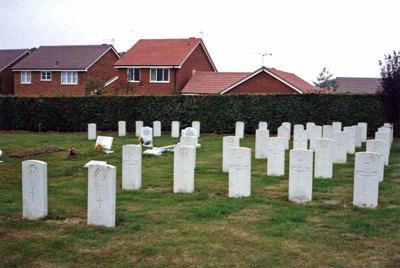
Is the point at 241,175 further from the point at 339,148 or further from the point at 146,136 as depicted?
the point at 146,136

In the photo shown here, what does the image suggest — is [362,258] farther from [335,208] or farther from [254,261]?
[335,208]

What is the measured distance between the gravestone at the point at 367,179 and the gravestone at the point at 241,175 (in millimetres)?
2233

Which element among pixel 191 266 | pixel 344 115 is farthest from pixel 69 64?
pixel 191 266

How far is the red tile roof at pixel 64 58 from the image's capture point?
46.3 meters

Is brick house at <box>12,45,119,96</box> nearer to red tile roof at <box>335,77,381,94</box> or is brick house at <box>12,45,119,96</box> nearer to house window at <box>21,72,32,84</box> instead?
house window at <box>21,72,32,84</box>

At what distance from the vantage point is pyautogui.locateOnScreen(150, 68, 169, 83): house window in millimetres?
40812

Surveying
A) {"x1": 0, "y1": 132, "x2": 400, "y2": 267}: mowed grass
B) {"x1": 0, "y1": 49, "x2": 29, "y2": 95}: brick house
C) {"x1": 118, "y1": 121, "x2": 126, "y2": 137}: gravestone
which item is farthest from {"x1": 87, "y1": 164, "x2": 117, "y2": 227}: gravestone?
{"x1": 0, "y1": 49, "x2": 29, "y2": 95}: brick house

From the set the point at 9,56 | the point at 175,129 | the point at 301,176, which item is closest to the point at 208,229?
the point at 301,176

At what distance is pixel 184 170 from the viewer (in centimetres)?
1075

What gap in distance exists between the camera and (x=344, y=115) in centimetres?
2597

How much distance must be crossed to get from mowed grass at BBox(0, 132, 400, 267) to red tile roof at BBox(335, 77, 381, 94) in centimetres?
3051

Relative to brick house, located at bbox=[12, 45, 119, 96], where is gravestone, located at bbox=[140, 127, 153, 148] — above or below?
below

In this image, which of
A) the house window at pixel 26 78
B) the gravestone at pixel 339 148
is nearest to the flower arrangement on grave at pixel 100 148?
the gravestone at pixel 339 148

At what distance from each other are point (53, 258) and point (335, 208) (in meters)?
5.43
